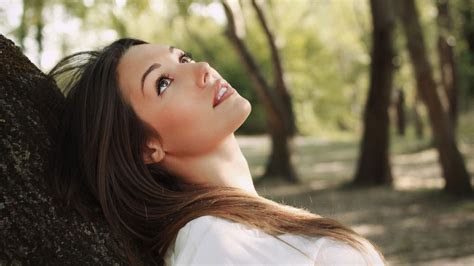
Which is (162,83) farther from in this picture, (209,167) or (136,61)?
(209,167)

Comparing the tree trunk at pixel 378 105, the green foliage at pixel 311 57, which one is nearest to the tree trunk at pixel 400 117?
the green foliage at pixel 311 57

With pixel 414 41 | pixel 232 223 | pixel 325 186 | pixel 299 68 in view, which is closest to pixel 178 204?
pixel 232 223

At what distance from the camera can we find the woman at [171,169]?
69.0 inches

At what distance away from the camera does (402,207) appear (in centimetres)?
926

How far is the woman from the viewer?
175 cm

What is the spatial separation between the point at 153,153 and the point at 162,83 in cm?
24

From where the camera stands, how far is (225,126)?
2078 mm

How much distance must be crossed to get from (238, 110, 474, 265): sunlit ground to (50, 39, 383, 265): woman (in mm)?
1381

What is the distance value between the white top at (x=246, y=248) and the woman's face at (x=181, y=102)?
1.23 ft

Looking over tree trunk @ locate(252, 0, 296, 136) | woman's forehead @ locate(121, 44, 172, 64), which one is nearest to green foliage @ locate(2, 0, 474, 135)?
tree trunk @ locate(252, 0, 296, 136)

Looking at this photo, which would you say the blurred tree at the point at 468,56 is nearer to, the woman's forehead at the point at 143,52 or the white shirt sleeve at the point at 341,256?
the woman's forehead at the point at 143,52

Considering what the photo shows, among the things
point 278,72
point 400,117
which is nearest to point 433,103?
point 278,72

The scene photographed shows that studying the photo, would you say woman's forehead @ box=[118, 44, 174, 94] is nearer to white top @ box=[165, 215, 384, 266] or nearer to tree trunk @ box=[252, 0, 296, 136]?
white top @ box=[165, 215, 384, 266]

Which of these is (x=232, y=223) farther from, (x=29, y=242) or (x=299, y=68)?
(x=299, y=68)
